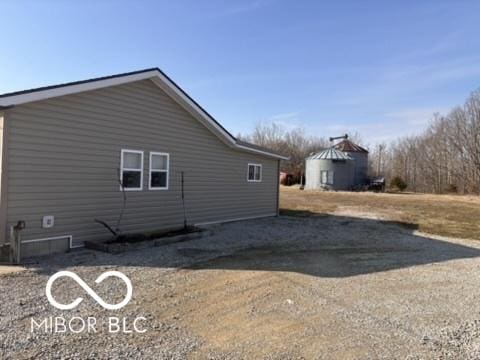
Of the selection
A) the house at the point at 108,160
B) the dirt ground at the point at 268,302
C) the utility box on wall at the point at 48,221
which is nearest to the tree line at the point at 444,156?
the house at the point at 108,160

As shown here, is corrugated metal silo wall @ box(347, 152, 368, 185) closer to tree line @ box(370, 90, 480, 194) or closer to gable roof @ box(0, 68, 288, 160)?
tree line @ box(370, 90, 480, 194)

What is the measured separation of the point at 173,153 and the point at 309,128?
49.2 metres

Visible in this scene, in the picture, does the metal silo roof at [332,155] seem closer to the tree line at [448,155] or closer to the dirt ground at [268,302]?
the tree line at [448,155]

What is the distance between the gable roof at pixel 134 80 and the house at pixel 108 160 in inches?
0.7

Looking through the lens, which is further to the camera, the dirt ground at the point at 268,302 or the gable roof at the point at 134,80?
the gable roof at the point at 134,80

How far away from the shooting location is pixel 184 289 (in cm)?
505

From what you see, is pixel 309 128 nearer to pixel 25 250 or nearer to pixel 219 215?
pixel 219 215

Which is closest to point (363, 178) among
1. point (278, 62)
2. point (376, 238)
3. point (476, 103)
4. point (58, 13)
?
point (476, 103)

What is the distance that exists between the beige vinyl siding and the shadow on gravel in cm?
96

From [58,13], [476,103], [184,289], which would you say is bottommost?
[184,289]

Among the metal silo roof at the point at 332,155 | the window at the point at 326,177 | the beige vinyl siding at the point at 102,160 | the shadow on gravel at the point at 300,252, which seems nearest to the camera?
the shadow on gravel at the point at 300,252

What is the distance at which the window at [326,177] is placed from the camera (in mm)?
33469

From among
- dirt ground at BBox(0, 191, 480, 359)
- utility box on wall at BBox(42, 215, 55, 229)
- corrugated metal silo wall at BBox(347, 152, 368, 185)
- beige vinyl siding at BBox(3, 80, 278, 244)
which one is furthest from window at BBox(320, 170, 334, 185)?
utility box on wall at BBox(42, 215, 55, 229)

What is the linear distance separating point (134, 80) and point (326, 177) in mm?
27330
